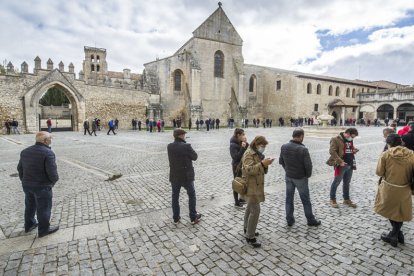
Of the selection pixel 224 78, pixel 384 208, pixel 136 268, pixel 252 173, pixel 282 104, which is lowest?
pixel 136 268

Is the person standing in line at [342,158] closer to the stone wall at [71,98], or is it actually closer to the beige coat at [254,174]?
the beige coat at [254,174]

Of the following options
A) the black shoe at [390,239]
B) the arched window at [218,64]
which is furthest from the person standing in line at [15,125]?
the black shoe at [390,239]

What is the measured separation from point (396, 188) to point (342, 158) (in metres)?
1.64

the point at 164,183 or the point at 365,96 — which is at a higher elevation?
the point at 365,96

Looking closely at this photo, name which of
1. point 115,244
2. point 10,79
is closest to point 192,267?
point 115,244

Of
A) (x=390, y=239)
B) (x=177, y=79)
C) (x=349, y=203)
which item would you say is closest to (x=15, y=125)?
(x=177, y=79)

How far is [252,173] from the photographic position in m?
3.44

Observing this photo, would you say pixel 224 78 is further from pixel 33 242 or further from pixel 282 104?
pixel 33 242

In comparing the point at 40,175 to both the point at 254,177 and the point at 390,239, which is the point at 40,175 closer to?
the point at 254,177

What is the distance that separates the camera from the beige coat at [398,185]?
11.3ft

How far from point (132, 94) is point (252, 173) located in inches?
1134

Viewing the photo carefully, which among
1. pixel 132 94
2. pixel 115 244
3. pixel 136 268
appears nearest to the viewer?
pixel 136 268

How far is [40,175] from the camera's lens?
147 inches

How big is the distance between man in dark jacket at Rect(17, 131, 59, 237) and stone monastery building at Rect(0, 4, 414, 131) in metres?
23.7
